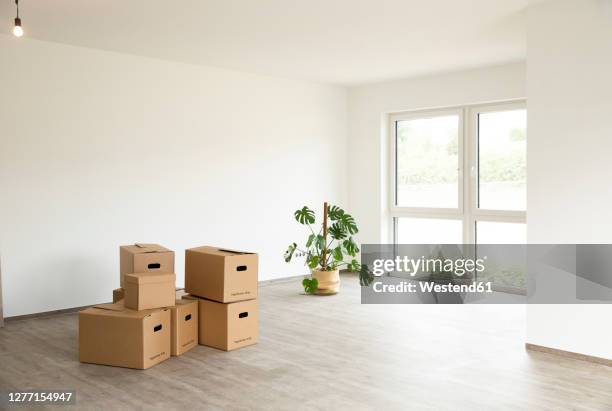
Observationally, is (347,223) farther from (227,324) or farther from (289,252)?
(227,324)

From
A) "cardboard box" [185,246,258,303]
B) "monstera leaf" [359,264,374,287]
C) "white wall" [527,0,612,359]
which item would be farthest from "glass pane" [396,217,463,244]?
"cardboard box" [185,246,258,303]

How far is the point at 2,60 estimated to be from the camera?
16.6 feet

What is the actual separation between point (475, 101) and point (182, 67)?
10.3 feet

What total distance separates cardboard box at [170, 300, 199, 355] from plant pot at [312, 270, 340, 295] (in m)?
2.26

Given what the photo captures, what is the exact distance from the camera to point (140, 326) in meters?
3.86

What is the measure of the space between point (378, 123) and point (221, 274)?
3.92 meters

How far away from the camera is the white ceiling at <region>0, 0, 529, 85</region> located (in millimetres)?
4238

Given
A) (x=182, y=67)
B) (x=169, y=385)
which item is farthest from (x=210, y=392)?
(x=182, y=67)

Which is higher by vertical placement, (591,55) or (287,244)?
(591,55)

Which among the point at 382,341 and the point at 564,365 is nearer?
the point at 564,365

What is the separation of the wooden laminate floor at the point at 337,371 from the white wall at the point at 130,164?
0.70m

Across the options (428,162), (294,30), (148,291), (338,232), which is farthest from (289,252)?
(148,291)

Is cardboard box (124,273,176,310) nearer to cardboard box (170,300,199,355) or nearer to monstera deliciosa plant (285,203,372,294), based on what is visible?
cardboard box (170,300,199,355)

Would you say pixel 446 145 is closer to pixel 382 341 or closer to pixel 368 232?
pixel 368 232
